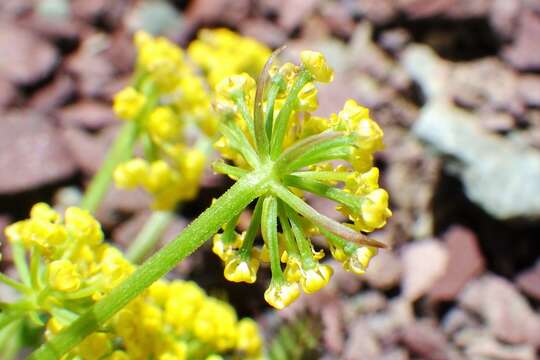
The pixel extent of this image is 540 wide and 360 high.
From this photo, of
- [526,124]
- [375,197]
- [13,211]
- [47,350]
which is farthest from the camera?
[526,124]

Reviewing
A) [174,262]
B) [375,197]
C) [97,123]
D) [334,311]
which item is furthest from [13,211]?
[375,197]

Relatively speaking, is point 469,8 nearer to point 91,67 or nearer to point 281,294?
point 91,67

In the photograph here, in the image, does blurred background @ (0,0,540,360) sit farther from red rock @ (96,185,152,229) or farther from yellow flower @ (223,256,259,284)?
yellow flower @ (223,256,259,284)

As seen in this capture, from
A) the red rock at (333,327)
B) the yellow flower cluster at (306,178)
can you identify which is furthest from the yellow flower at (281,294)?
the red rock at (333,327)

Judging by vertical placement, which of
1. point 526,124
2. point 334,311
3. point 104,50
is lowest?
point 334,311

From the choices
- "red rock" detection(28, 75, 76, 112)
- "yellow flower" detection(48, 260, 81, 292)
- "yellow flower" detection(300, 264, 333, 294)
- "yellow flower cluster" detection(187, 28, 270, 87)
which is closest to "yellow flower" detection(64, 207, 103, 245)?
"yellow flower" detection(48, 260, 81, 292)

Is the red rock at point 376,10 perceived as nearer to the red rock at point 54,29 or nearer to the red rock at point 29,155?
the red rock at point 54,29

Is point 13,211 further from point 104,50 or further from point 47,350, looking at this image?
point 47,350
